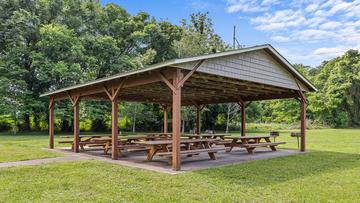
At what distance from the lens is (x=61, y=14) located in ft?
86.6

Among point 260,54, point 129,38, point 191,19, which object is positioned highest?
point 191,19

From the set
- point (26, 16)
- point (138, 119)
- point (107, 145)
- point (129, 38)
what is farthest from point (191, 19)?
point (107, 145)

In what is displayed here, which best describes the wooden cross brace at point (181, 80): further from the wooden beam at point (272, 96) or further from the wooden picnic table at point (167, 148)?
the wooden beam at point (272, 96)

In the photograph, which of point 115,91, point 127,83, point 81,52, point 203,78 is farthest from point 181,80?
point 81,52

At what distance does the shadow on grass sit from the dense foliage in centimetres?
1238

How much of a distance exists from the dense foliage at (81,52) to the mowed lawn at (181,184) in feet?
46.1

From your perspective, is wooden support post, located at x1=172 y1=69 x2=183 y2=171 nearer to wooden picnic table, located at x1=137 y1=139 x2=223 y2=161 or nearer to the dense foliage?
wooden picnic table, located at x1=137 y1=139 x2=223 y2=161

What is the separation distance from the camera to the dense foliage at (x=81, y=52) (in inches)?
880

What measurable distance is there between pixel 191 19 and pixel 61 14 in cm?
1372

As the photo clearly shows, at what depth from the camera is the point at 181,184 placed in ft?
18.7

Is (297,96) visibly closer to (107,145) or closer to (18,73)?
(107,145)

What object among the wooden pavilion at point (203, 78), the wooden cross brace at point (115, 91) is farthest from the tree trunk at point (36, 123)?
the wooden cross brace at point (115, 91)

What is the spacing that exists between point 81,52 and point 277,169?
19.9 metres

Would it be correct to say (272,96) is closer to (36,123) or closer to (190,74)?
(190,74)
